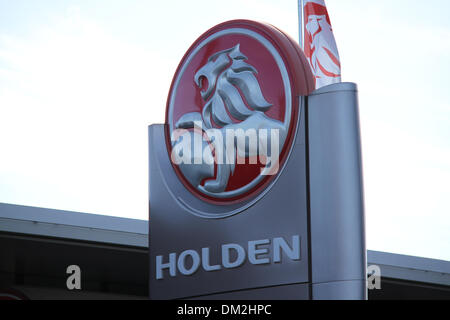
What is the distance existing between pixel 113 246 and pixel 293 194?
24.9 feet

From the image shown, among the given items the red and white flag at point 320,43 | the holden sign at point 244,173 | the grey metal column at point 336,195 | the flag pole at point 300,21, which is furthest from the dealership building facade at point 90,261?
the grey metal column at point 336,195

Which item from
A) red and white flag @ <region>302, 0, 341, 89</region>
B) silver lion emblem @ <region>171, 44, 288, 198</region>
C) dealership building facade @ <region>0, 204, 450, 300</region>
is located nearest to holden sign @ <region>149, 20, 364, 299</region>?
silver lion emblem @ <region>171, 44, 288, 198</region>

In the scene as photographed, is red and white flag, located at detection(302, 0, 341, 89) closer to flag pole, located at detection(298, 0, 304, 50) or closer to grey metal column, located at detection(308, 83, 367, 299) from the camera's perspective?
flag pole, located at detection(298, 0, 304, 50)

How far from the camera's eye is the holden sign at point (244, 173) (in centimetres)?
930

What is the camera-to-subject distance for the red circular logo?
974 centimetres

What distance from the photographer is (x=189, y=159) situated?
10.9m

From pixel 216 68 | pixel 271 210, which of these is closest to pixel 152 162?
pixel 216 68

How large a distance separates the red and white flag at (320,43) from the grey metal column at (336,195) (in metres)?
8.49

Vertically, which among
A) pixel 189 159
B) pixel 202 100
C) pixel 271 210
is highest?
pixel 202 100

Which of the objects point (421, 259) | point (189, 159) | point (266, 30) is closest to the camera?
point (266, 30)

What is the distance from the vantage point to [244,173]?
10016 mm

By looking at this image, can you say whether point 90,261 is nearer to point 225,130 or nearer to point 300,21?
point 300,21

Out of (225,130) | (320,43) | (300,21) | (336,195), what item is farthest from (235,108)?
(300,21)
